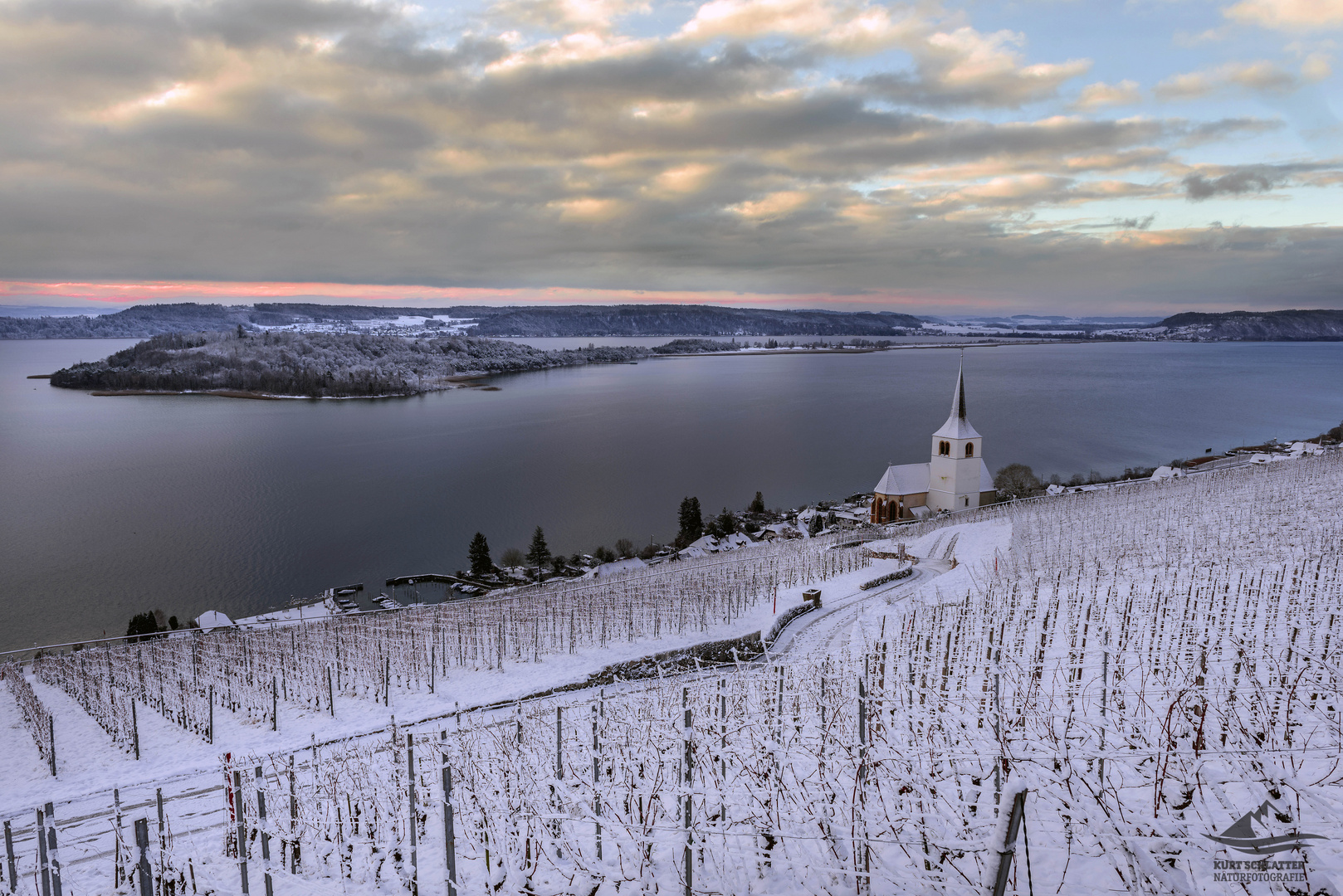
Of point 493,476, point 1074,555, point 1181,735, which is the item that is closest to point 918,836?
point 1181,735

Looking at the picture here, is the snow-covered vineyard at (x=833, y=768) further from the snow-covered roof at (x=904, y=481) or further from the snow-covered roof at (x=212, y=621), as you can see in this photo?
the snow-covered roof at (x=904, y=481)

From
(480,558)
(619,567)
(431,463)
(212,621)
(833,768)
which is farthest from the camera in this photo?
(431,463)

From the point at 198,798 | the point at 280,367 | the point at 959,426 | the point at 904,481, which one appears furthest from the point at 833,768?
the point at 280,367

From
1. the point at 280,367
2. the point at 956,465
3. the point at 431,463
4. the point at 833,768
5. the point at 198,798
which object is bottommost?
the point at 431,463

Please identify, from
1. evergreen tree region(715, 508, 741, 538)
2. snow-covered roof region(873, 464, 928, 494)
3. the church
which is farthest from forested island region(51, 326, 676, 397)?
the church

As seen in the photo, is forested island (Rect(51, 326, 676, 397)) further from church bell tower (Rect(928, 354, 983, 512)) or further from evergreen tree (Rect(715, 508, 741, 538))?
church bell tower (Rect(928, 354, 983, 512))

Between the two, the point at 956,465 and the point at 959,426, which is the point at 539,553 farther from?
the point at 959,426
